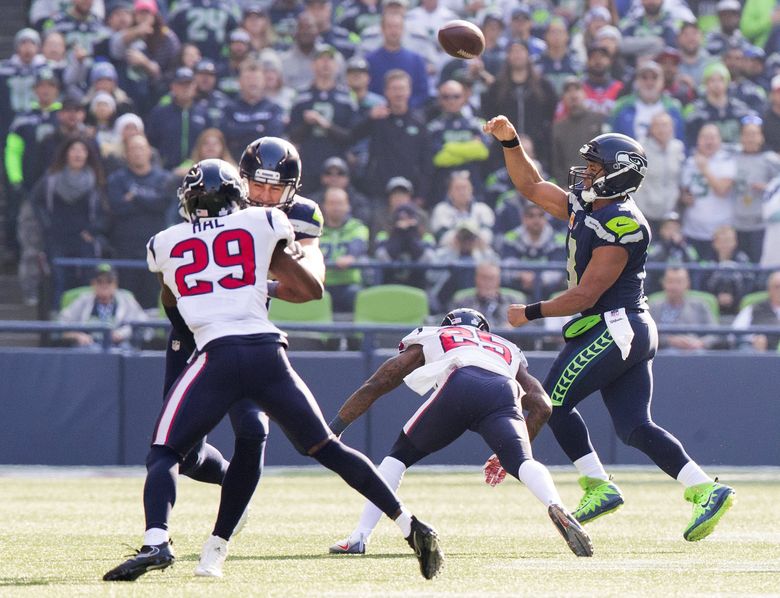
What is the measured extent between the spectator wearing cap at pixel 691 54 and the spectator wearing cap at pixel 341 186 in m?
3.94

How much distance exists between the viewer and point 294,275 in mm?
5812

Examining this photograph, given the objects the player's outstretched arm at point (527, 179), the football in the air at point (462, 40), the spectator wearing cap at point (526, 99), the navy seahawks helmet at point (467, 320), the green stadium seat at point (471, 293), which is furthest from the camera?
the spectator wearing cap at point (526, 99)

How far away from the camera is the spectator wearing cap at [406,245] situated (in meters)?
14.0

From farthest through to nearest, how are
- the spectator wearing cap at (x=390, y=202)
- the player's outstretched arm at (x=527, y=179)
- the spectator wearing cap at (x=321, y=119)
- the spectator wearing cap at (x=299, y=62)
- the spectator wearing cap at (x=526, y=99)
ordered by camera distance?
the spectator wearing cap at (x=299, y=62) < the spectator wearing cap at (x=526, y=99) < the spectator wearing cap at (x=321, y=119) < the spectator wearing cap at (x=390, y=202) < the player's outstretched arm at (x=527, y=179)

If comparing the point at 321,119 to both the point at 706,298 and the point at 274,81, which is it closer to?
the point at 274,81

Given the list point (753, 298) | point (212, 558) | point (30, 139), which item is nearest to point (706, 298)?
point (753, 298)

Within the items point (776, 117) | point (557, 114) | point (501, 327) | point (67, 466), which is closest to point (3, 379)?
point (67, 466)

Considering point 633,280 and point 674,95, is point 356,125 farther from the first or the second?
point 633,280

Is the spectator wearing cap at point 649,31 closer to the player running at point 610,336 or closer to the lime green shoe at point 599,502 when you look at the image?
the player running at point 610,336

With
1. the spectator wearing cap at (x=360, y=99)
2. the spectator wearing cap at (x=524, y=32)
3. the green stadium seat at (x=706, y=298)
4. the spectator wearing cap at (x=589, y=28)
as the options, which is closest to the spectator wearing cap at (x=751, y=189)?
the green stadium seat at (x=706, y=298)

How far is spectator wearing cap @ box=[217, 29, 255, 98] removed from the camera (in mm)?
15570

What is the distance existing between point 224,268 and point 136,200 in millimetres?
8689

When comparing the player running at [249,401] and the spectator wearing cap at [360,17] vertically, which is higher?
the player running at [249,401]

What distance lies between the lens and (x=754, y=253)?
14.9 metres
